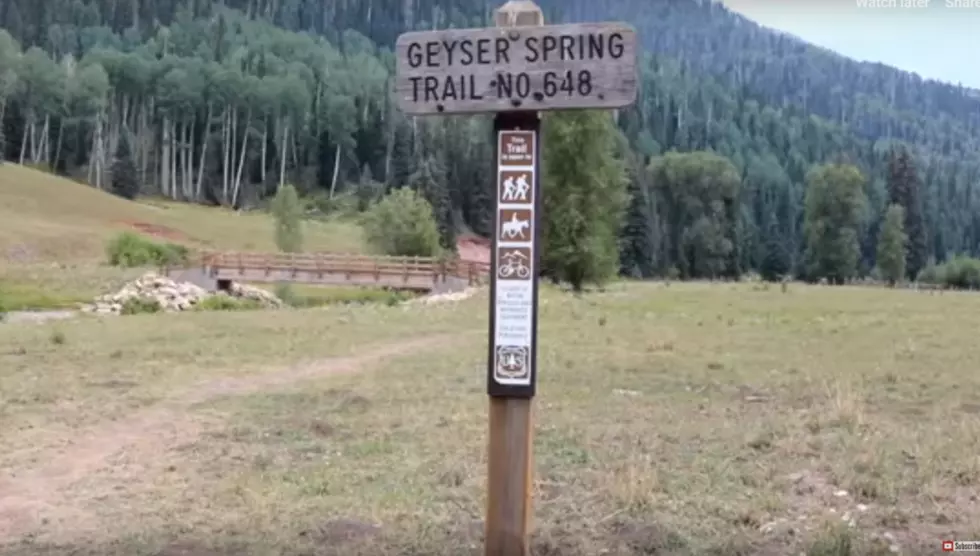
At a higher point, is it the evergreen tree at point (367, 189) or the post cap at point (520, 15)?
the evergreen tree at point (367, 189)

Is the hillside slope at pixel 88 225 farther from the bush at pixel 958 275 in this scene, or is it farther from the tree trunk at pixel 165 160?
the bush at pixel 958 275

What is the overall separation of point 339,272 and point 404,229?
14482 millimetres

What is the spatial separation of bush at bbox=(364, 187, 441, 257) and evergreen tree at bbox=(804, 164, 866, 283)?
130 ft

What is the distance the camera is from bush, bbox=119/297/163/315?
2939cm

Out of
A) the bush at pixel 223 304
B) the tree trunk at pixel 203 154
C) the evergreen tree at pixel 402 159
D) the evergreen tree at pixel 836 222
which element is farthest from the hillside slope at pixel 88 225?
the evergreen tree at pixel 836 222

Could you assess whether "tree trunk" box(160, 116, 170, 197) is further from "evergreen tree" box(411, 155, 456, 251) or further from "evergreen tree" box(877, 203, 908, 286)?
"evergreen tree" box(877, 203, 908, 286)

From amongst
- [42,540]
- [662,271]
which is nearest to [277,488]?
[42,540]

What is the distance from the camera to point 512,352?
4480mm

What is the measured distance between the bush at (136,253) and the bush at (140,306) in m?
22.4

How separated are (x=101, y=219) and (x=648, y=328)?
208ft

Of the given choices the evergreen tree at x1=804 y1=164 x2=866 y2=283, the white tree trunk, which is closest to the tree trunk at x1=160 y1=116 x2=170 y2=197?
the white tree trunk

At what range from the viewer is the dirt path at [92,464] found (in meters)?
6.44

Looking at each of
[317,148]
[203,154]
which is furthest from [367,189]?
[203,154]

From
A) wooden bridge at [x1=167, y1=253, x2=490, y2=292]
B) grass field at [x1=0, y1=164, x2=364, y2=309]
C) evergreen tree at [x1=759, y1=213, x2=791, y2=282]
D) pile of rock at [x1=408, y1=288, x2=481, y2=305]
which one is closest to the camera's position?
pile of rock at [x1=408, y1=288, x2=481, y2=305]
